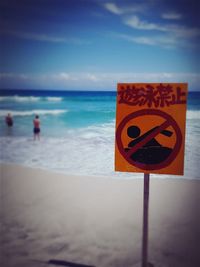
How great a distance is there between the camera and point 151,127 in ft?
4.46

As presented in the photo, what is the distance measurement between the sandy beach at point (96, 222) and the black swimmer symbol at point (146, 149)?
99 centimetres

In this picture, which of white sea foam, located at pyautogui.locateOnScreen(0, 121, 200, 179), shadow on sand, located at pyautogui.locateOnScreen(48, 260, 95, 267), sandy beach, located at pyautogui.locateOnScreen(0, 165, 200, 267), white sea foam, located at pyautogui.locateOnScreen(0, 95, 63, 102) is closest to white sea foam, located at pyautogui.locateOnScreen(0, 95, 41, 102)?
white sea foam, located at pyautogui.locateOnScreen(0, 95, 63, 102)

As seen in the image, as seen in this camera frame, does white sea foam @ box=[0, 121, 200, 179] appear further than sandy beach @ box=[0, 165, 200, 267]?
Yes

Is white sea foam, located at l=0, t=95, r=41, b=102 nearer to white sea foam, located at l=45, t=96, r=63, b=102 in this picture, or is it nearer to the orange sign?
white sea foam, located at l=45, t=96, r=63, b=102

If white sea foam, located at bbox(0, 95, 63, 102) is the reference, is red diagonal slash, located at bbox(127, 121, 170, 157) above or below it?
below

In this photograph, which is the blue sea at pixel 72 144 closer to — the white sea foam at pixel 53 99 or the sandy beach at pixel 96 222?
the sandy beach at pixel 96 222

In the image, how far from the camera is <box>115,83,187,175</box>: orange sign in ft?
4.37

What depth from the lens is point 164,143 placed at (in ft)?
4.42

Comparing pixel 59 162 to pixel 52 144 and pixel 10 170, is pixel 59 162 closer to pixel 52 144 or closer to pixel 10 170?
pixel 10 170

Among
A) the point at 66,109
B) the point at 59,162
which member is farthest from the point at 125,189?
the point at 66,109

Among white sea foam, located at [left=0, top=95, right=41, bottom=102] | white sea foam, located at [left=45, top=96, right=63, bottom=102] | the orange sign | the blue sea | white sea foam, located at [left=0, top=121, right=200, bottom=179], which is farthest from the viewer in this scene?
white sea foam, located at [left=45, top=96, right=63, bottom=102]

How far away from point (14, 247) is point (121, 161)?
52.3 inches

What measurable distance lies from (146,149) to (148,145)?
2cm

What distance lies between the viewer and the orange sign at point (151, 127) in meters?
1.33
